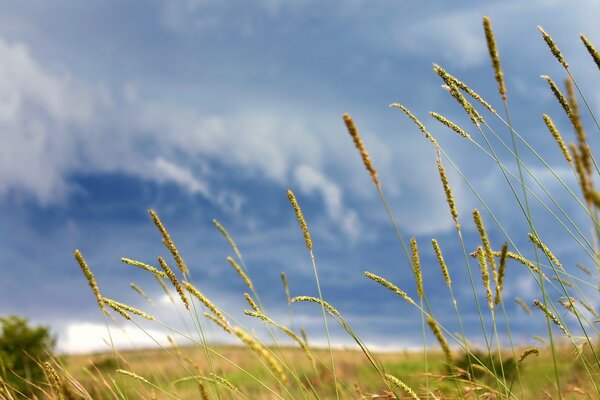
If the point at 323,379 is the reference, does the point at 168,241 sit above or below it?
above

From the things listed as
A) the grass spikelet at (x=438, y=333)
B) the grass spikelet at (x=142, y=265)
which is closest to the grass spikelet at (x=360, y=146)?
the grass spikelet at (x=438, y=333)

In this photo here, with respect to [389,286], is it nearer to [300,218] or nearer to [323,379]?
[300,218]

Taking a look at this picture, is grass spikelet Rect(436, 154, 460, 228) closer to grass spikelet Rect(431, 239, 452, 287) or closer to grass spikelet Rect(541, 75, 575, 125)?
grass spikelet Rect(431, 239, 452, 287)

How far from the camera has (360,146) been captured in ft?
6.27

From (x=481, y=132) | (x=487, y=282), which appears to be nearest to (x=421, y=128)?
(x=481, y=132)

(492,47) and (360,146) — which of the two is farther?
(492,47)

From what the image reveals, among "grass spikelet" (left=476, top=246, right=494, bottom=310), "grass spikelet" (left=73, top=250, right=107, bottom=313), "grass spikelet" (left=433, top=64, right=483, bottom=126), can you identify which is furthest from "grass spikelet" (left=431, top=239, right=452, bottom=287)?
"grass spikelet" (left=73, top=250, right=107, bottom=313)

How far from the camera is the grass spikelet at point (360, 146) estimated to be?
1.84m

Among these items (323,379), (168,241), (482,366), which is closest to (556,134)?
(482,366)

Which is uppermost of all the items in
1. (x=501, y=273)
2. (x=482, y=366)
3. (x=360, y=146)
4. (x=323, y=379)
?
(x=360, y=146)

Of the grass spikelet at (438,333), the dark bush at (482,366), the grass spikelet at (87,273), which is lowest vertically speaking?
the dark bush at (482,366)

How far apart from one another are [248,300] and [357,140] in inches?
48.1

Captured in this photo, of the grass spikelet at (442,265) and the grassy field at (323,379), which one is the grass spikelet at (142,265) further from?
the grass spikelet at (442,265)

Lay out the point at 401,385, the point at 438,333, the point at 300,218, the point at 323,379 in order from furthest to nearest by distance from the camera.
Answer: the point at 323,379
the point at 300,218
the point at 401,385
the point at 438,333
